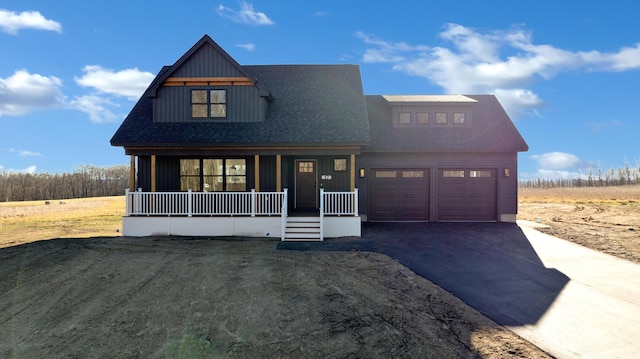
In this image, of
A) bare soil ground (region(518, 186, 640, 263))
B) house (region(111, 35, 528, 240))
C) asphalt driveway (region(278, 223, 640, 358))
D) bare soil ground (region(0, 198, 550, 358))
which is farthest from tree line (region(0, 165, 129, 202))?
bare soil ground (region(518, 186, 640, 263))

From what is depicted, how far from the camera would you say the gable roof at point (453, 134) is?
57.8 feet

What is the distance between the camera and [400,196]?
18.2m

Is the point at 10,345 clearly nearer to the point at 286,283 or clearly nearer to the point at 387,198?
the point at 286,283

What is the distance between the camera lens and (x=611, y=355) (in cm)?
573

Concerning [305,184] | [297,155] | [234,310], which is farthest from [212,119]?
[234,310]

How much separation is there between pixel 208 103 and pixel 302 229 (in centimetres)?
705

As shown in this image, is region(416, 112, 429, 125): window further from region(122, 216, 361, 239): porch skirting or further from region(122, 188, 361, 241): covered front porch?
region(122, 216, 361, 239): porch skirting

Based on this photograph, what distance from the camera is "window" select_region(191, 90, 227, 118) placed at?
646 inches

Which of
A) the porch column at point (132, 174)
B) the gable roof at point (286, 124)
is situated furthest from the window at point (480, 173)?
the porch column at point (132, 174)

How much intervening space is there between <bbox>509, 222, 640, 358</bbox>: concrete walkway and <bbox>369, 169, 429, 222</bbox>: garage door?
6.99 meters

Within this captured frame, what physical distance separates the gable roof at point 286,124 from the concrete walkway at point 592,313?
844cm

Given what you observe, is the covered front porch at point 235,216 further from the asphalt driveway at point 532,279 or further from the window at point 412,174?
the window at point 412,174

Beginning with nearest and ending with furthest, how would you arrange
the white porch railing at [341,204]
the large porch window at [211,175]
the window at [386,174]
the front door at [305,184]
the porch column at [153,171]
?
the white porch railing at [341,204] < the porch column at [153,171] < the large porch window at [211,175] < the front door at [305,184] < the window at [386,174]

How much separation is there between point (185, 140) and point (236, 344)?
10943mm
